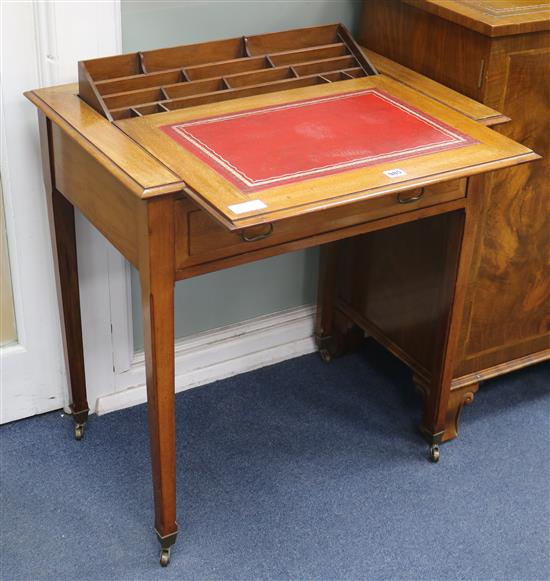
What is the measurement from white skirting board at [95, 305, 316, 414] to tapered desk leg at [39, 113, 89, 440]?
0.12 metres

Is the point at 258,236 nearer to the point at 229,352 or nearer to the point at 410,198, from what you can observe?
the point at 410,198

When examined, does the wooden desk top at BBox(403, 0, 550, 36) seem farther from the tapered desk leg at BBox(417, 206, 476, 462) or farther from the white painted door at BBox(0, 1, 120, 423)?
the white painted door at BBox(0, 1, 120, 423)

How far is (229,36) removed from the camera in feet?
7.09

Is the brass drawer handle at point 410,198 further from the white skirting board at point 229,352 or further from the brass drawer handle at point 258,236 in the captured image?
the white skirting board at point 229,352

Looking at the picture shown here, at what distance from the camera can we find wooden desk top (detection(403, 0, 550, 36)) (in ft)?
6.15

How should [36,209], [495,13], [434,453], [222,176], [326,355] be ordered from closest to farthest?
[222,176] < [495,13] < [36,209] < [434,453] < [326,355]

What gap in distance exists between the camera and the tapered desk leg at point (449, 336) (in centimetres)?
201

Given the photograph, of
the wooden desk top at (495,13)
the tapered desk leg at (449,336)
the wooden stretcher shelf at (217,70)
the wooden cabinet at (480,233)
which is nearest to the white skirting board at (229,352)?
the wooden cabinet at (480,233)

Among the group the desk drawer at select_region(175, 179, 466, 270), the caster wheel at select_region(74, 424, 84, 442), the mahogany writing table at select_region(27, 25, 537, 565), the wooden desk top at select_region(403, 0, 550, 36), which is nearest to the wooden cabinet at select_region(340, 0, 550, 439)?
the wooden desk top at select_region(403, 0, 550, 36)

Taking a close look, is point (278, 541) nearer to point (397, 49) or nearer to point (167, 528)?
point (167, 528)

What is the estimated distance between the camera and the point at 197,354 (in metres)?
2.48

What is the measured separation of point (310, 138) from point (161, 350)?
1.63 feet

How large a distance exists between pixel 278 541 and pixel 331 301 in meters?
0.78

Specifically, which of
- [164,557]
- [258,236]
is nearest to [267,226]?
[258,236]
